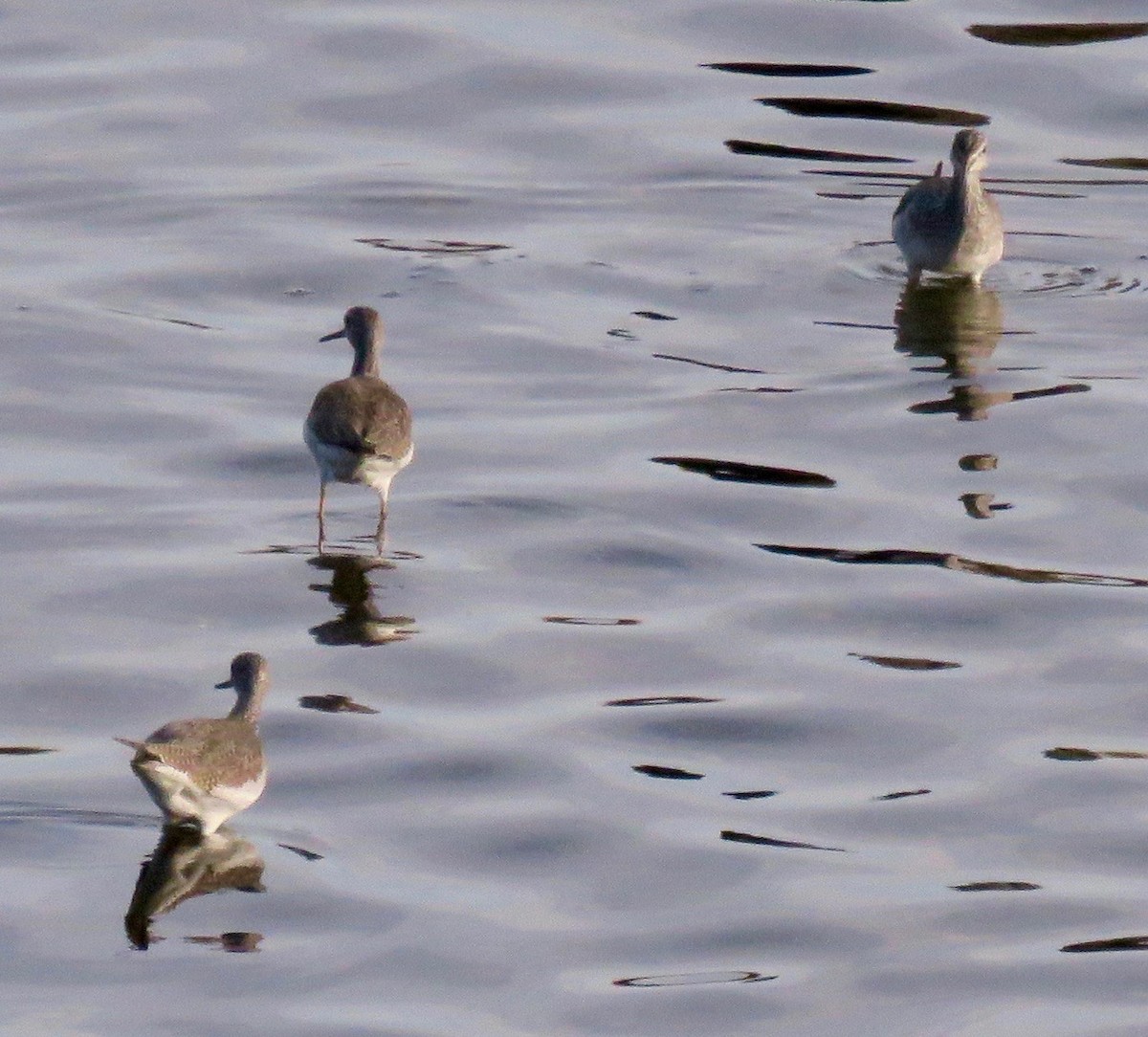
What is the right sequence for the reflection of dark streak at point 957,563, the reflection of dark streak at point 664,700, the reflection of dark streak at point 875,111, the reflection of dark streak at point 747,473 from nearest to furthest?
the reflection of dark streak at point 664,700, the reflection of dark streak at point 957,563, the reflection of dark streak at point 747,473, the reflection of dark streak at point 875,111

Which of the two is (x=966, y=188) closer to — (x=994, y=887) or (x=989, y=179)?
(x=989, y=179)

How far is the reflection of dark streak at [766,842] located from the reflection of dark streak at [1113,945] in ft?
3.49

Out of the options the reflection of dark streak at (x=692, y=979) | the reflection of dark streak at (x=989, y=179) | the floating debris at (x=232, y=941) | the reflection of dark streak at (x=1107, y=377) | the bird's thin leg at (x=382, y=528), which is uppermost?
the reflection of dark streak at (x=989, y=179)

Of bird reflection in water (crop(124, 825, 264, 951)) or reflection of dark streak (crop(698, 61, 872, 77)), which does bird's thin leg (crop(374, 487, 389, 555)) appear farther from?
reflection of dark streak (crop(698, 61, 872, 77))

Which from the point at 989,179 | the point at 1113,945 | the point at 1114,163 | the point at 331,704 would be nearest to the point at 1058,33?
the point at 1114,163

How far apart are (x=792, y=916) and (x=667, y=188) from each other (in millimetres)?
11364

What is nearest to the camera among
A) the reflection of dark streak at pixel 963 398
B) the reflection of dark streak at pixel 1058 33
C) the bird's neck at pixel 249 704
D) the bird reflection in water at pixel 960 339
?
the bird's neck at pixel 249 704

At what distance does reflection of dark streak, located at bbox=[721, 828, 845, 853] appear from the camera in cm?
1065

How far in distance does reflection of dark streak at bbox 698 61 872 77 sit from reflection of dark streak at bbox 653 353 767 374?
→ 25.0 ft

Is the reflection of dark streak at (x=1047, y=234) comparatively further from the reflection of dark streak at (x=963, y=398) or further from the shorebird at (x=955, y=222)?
the reflection of dark streak at (x=963, y=398)

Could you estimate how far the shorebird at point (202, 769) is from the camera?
1000cm

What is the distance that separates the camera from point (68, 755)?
11.2 metres

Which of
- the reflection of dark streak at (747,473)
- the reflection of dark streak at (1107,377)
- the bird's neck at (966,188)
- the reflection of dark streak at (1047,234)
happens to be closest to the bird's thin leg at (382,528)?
the reflection of dark streak at (747,473)

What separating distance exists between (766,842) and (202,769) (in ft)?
7.43
